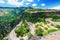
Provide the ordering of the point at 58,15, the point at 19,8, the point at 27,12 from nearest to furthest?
the point at 58,15, the point at 27,12, the point at 19,8

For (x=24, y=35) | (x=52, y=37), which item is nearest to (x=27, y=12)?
(x=24, y=35)

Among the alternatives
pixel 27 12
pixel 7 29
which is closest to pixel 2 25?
pixel 7 29

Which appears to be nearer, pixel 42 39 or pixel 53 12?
pixel 42 39

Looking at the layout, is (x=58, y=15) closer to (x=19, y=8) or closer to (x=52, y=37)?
(x=19, y=8)

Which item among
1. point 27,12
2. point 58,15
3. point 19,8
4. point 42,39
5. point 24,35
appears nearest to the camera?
point 42,39

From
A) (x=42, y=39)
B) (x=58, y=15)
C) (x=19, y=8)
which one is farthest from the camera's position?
(x=19, y=8)

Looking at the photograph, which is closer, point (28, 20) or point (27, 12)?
point (28, 20)

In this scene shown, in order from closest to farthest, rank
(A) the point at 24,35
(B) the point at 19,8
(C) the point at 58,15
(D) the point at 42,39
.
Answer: (D) the point at 42,39
(A) the point at 24,35
(C) the point at 58,15
(B) the point at 19,8

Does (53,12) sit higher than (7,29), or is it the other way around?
(53,12)

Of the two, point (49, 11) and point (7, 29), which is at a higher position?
point (49, 11)

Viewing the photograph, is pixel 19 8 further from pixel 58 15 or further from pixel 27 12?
pixel 58 15
